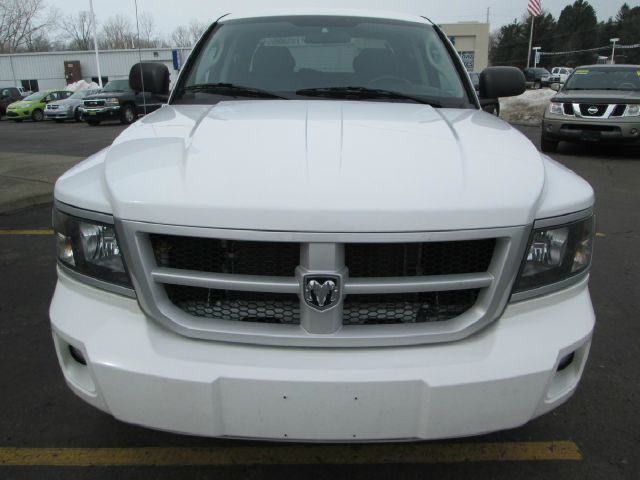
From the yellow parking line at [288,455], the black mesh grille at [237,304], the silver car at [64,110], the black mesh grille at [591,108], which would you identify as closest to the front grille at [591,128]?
the black mesh grille at [591,108]

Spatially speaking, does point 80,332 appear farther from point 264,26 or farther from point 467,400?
point 264,26

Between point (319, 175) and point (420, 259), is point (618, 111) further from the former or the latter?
point (319, 175)

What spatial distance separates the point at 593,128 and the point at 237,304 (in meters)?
10.4

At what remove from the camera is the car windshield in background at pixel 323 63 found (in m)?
2.87

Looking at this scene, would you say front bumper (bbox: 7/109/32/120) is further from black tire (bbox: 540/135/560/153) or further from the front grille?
the front grille

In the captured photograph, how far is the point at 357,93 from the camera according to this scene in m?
2.83

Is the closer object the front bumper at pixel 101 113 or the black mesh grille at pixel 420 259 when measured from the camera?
the black mesh grille at pixel 420 259

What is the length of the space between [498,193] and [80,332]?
4.48ft

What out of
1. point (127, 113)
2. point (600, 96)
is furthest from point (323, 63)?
point (127, 113)

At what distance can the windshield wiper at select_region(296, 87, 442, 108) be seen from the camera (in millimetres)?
2789

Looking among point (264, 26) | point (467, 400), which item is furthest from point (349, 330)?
point (264, 26)

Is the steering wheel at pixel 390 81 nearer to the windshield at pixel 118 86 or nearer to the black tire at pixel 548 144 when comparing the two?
the black tire at pixel 548 144

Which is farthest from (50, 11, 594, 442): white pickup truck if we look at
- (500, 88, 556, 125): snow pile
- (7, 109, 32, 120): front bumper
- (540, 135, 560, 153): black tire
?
(7, 109, 32, 120): front bumper

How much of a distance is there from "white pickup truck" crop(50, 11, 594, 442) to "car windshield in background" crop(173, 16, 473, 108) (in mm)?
994
